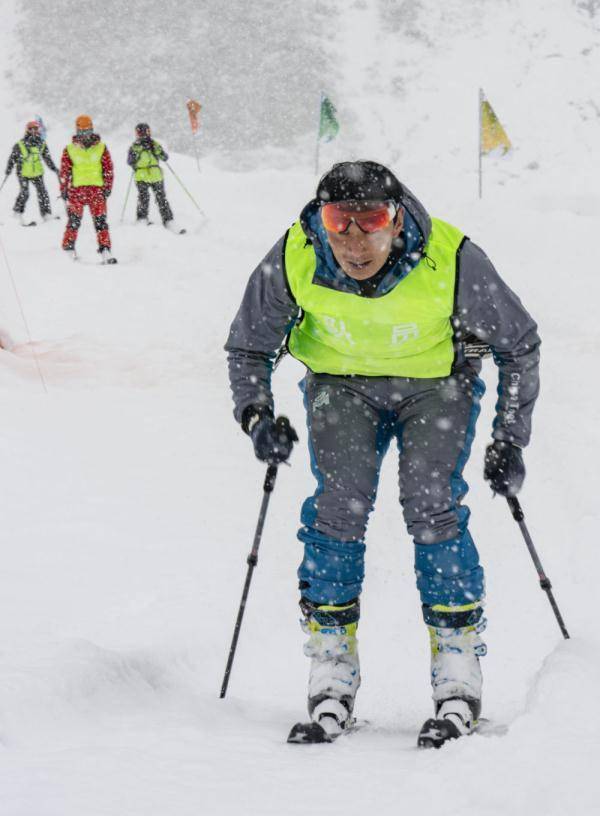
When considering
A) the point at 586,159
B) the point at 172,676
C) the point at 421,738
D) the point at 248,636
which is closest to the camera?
the point at 421,738

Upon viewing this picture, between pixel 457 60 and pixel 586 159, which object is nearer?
pixel 586 159

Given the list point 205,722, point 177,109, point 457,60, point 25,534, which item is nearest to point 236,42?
point 177,109

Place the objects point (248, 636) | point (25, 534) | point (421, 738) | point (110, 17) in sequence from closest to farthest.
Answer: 1. point (421, 738)
2. point (248, 636)
3. point (25, 534)
4. point (110, 17)

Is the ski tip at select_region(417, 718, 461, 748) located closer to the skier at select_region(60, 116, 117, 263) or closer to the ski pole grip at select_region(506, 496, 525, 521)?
the ski pole grip at select_region(506, 496, 525, 521)

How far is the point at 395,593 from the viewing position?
16.3 feet

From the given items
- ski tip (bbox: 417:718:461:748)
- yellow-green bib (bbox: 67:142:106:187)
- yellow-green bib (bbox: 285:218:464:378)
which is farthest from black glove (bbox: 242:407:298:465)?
yellow-green bib (bbox: 67:142:106:187)

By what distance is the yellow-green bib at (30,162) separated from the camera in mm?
14680

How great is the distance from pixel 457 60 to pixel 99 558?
25077mm

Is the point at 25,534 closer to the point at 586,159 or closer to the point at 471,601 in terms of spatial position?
the point at 471,601

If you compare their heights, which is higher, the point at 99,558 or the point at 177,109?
the point at 177,109

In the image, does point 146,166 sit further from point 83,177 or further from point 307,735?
point 307,735

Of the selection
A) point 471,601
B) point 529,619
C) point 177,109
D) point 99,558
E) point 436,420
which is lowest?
point 529,619

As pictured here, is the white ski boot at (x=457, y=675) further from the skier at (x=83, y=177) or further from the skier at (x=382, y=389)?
the skier at (x=83, y=177)

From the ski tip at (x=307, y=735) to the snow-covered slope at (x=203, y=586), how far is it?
6 centimetres
